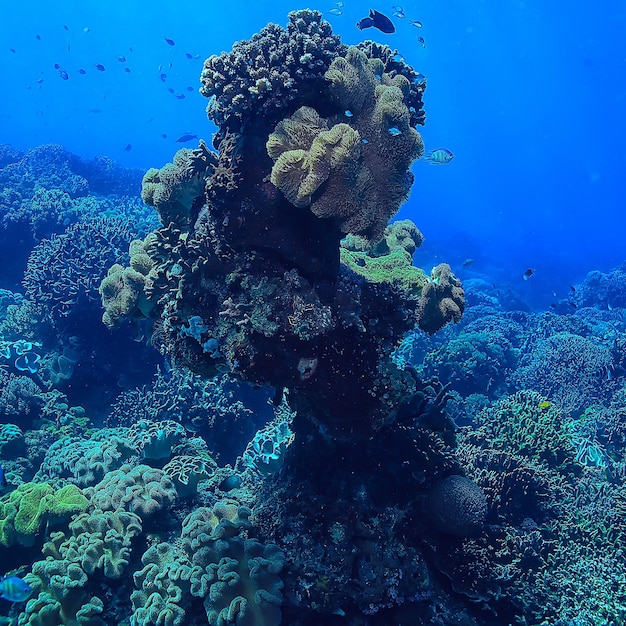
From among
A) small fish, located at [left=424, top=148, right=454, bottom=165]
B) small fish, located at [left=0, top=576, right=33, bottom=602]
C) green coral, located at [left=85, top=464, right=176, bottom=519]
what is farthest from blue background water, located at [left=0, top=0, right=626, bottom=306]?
small fish, located at [left=0, top=576, right=33, bottom=602]

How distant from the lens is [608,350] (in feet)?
38.8

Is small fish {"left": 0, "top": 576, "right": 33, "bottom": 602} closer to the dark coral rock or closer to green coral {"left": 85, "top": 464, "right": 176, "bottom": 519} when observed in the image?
green coral {"left": 85, "top": 464, "right": 176, "bottom": 519}

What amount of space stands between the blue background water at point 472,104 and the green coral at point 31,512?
107 ft

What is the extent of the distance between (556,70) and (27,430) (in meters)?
117

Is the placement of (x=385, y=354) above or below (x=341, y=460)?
above

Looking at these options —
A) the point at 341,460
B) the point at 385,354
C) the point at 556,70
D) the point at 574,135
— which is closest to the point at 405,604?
the point at 341,460

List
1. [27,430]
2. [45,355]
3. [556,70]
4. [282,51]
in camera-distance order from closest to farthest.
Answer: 1. [282,51]
2. [27,430]
3. [45,355]
4. [556,70]

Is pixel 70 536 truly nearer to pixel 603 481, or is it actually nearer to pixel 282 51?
pixel 282 51

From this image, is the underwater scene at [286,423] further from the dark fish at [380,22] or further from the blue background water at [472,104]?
the blue background water at [472,104]

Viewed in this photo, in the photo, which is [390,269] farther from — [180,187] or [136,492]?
[136,492]

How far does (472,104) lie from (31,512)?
13392cm

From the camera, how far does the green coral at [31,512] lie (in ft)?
15.5

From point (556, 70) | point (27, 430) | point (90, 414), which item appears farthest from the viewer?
point (556, 70)

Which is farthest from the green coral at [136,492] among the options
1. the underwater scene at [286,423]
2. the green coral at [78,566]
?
the green coral at [78,566]
